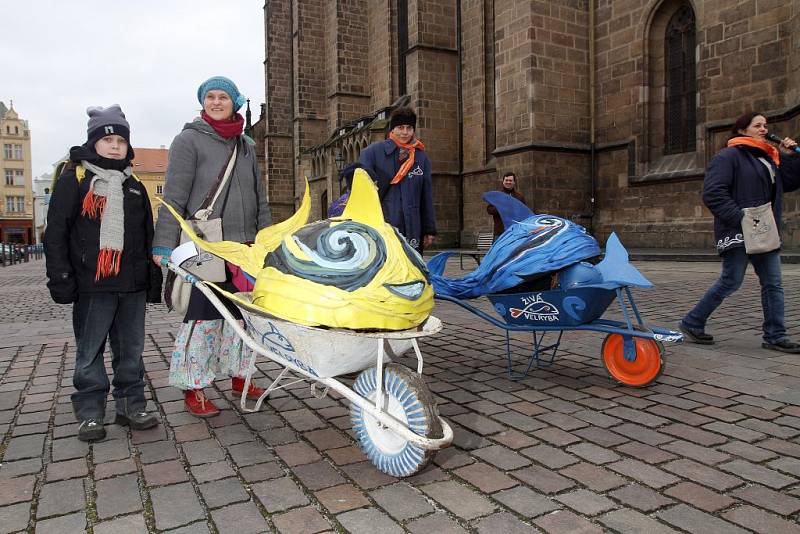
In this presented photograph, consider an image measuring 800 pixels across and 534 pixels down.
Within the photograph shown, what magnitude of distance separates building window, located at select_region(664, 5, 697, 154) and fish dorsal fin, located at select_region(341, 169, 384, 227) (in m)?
14.6

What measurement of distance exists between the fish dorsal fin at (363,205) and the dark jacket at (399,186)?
2278 millimetres

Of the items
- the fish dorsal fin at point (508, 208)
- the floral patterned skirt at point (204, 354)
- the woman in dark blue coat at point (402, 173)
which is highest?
the woman in dark blue coat at point (402, 173)

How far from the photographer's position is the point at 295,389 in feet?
13.7

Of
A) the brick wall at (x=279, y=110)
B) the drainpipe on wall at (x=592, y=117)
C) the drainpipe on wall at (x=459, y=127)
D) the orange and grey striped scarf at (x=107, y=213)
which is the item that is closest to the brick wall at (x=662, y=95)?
the drainpipe on wall at (x=592, y=117)

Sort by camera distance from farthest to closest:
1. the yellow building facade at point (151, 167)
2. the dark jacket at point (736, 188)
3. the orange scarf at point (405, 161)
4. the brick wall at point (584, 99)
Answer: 1. the yellow building facade at point (151, 167)
2. the brick wall at point (584, 99)
3. the orange scarf at point (405, 161)
4. the dark jacket at point (736, 188)

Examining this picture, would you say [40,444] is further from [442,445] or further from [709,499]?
[709,499]

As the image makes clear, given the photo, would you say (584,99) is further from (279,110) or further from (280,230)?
(279,110)

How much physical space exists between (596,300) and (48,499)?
10.2ft

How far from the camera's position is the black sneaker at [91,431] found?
3.17m

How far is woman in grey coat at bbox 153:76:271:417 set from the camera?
11.8 feet

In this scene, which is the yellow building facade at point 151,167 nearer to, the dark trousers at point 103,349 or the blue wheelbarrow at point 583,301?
the dark trousers at point 103,349

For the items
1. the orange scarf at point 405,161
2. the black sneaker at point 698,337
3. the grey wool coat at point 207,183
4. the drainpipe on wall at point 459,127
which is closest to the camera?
the grey wool coat at point 207,183

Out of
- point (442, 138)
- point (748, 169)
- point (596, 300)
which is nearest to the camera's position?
point (596, 300)

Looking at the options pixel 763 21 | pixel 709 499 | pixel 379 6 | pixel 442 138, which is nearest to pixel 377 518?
pixel 709 499
